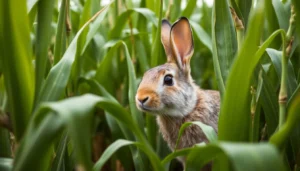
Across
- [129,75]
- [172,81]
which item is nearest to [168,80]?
[172,81]

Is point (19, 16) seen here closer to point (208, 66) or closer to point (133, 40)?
point (133, 40)

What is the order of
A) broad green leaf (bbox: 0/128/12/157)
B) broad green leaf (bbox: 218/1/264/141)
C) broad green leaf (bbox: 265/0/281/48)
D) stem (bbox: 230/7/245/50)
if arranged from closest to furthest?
broad green leaf (bbox: 218/1/264/141) → stem (bbox: 230/7/245/50) → broad green leaf (bbox: 0/128/12/157) → broad green leaf (bbox: 265/0/281/48)

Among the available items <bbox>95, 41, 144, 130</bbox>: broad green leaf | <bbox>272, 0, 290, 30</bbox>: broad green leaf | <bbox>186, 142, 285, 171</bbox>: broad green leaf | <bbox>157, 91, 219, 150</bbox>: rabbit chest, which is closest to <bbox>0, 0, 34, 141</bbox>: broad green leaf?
<bbox>95, 41, 144, 130</bbox>: broad green leaf

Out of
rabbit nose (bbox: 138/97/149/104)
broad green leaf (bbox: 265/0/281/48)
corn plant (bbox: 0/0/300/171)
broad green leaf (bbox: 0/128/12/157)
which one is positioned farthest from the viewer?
broad green leaf (bbox: 265/0/281/48)

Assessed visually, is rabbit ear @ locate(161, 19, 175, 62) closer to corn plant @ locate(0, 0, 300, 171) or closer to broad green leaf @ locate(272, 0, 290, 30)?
corn plant @ locate(0, 0, 300, 171)

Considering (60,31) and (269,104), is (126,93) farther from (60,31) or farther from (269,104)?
(269,104)

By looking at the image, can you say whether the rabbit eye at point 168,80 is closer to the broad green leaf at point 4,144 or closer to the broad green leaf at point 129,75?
the broad green leaf at point 129,75

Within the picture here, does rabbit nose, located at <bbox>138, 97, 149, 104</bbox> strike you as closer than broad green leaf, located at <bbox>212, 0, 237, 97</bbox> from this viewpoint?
No

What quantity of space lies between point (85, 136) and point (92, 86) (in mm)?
1526

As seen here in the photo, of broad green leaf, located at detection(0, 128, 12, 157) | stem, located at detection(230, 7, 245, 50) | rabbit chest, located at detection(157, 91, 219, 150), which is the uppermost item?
stem, located at detection(230, 7, 245, 50)

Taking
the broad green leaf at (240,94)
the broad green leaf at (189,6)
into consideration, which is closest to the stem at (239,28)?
the broad green leaf at (240,94)

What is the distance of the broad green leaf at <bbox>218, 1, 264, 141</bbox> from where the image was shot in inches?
66.4

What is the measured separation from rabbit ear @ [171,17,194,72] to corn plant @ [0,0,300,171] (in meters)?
0.11

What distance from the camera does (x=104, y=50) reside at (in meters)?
3.36
